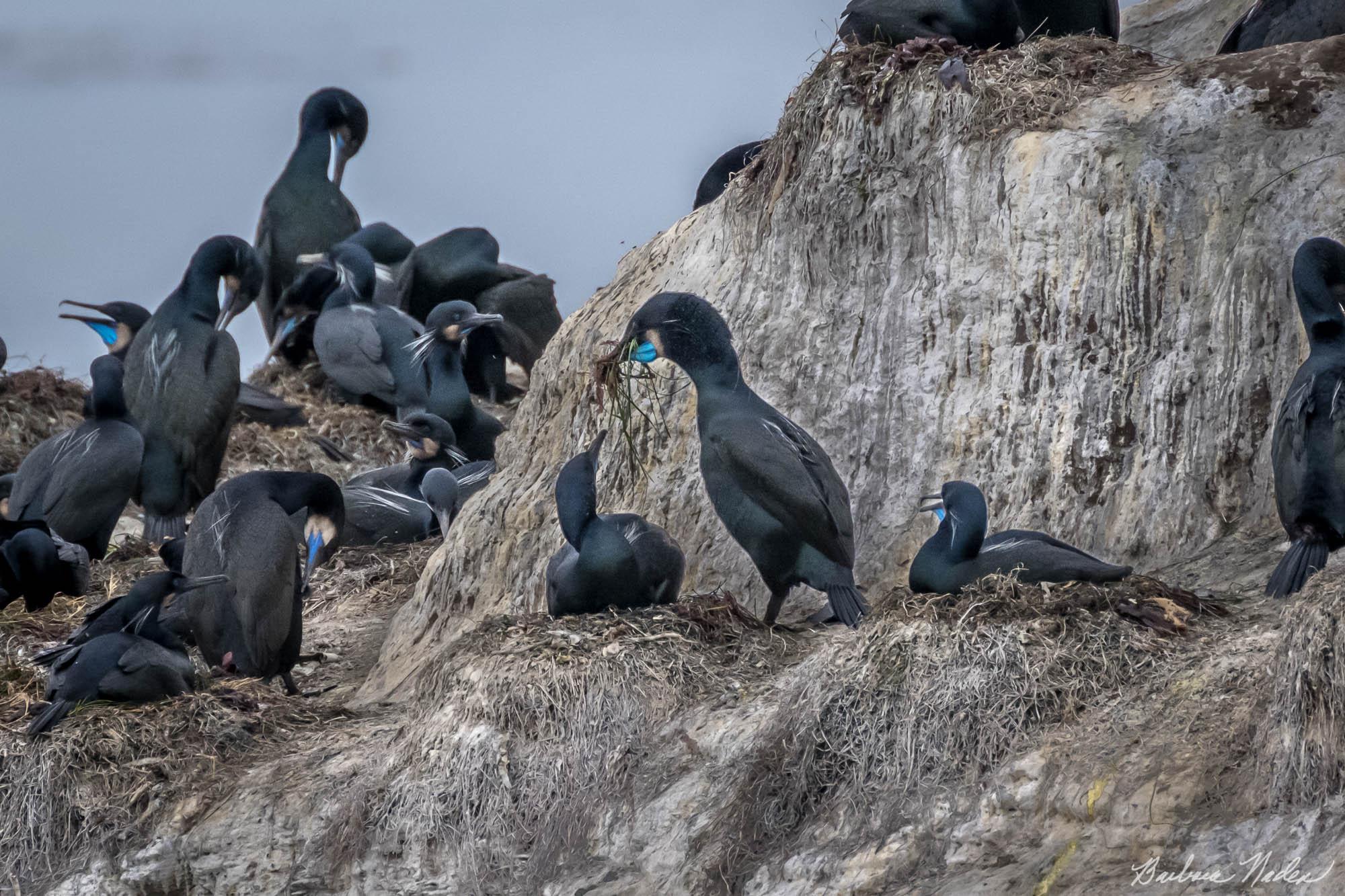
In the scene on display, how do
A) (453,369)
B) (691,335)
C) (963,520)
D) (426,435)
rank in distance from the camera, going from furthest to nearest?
(453,369)
(426,435)
(691,335)
(963,520)

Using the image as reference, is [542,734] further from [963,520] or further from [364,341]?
[364,341]

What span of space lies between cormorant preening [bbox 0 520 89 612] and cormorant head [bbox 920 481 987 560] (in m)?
4.92

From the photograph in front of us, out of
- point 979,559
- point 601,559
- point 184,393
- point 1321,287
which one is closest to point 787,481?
point 601,559

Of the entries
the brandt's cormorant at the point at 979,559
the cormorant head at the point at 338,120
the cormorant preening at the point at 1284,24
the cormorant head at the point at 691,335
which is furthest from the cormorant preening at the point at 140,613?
the cormorant head at the point at 338,120

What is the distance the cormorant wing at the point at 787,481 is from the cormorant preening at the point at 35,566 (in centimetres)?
403

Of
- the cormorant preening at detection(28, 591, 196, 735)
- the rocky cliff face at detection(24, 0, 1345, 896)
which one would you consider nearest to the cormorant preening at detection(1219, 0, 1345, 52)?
the rocky cliff face at detection(24, 0, 1345, 896)

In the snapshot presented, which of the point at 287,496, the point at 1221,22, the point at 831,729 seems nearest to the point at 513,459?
the point at 287,496

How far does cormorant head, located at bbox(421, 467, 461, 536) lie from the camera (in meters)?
10.7

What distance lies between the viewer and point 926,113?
26.5ft

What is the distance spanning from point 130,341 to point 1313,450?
961 cm

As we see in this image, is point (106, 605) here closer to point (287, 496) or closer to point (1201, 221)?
point (287, 496)

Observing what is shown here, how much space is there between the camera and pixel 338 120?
1612 cm

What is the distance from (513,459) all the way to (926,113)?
287cm
